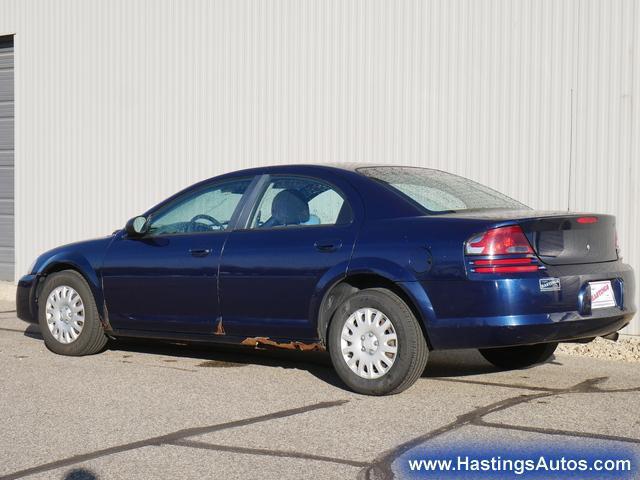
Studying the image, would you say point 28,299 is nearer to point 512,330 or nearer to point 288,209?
point 288,209

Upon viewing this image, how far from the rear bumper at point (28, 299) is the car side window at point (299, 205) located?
2306mm

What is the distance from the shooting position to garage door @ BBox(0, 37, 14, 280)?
15211mm

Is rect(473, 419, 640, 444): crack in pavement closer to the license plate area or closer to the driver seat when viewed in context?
the license plate area

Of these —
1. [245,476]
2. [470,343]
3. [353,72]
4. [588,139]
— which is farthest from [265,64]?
[245,476]

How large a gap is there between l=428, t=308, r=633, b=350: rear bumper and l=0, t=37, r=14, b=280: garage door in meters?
10.0

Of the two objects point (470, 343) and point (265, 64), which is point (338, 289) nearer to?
point (470, 343)

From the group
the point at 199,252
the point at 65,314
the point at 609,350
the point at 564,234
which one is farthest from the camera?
the point at 609,350

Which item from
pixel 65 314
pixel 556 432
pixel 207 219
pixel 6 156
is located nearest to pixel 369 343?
pixel 556 432

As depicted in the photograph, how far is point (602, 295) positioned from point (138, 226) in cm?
345

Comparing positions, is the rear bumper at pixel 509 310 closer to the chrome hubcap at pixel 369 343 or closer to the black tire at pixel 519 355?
the chrome hubcap at pixel 369 343

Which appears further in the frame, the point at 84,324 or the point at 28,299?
the point at 28,299

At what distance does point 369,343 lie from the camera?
675cm

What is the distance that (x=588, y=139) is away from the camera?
32.9ft

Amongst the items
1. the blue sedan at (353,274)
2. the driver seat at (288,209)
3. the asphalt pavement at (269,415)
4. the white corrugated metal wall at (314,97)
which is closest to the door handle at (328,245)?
the blue sedan at (353,274)
